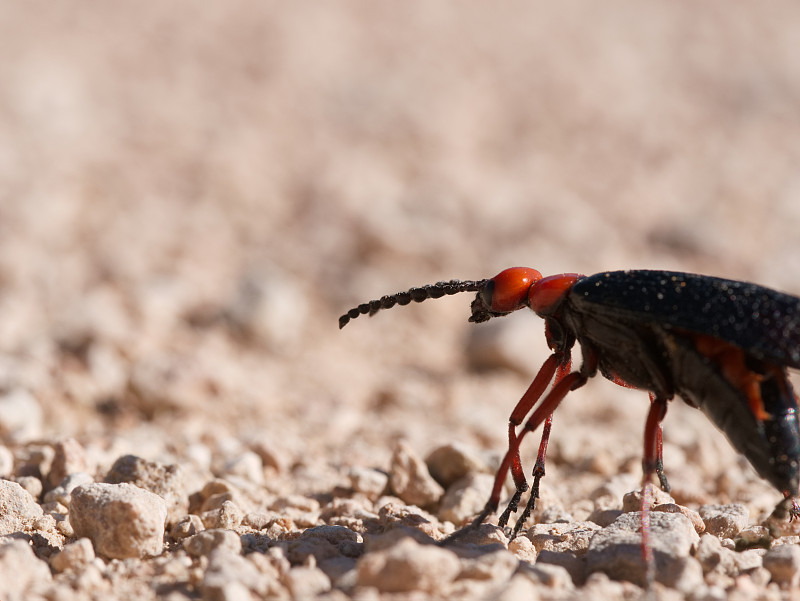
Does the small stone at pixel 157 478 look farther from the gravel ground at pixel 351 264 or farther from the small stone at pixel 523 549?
the small stone at pixel 523 549

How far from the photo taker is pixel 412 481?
4.38 m

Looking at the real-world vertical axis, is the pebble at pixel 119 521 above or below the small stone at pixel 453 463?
below

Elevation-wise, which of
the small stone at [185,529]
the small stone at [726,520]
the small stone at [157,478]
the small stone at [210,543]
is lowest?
the small stone at [210,543]

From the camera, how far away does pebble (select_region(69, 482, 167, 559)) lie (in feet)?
10.6

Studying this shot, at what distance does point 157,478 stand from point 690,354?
2.63 metres

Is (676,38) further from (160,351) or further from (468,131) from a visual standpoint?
(160,351)

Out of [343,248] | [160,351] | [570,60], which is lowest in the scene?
[160,351]

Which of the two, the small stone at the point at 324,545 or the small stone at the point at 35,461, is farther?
the small stone at the point at 35,461

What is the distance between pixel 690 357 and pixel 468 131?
8240 millimetres

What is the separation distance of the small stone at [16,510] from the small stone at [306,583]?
4.75 ft

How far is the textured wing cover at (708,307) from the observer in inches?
126

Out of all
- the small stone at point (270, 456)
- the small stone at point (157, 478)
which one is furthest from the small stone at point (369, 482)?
the small stone at point (157, 478)

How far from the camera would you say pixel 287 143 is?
1050cm

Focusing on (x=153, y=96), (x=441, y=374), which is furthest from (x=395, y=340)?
(x=153, y=96)
